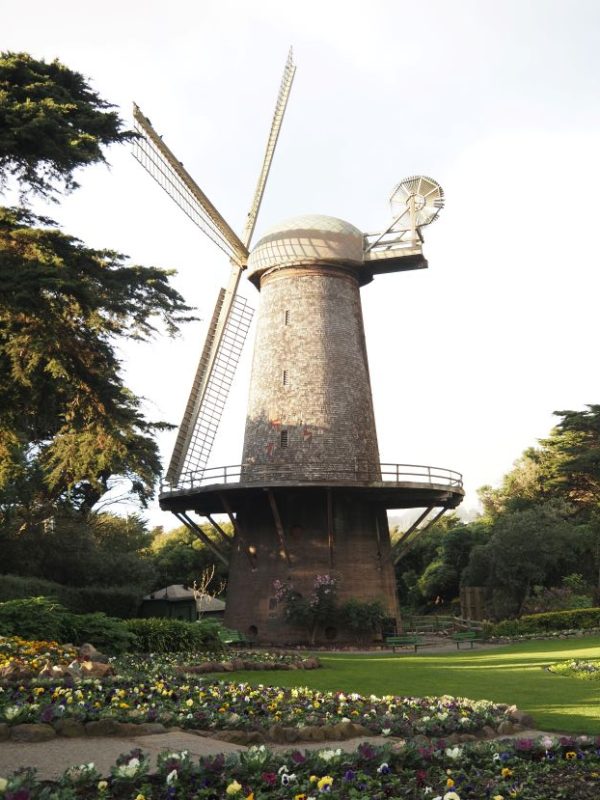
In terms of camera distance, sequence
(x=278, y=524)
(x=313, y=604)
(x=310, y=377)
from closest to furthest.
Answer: (x=313, y=604), (x=278, y=524), (x=310, y=377)

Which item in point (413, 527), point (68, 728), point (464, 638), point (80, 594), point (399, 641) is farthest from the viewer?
point (80, 594)

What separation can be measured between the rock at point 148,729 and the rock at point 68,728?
54cm

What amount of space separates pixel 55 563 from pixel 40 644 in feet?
58.2

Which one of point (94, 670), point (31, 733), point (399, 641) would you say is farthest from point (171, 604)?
point (31, 733)

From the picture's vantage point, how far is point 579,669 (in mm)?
14180

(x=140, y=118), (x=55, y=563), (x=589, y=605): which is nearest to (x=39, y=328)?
(x=140, y=118)

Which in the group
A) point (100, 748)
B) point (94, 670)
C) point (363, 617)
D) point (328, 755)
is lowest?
point (100, 748)

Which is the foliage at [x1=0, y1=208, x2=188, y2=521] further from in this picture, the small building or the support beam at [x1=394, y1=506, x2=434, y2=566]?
the small building

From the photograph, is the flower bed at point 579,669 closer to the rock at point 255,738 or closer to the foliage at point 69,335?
the rock at point 255,738

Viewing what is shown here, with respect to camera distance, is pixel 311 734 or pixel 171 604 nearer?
pixel 311 734

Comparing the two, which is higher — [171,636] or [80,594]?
[80,594]

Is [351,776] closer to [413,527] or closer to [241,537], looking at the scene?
[413,527]

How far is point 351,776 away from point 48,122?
42.5 ft

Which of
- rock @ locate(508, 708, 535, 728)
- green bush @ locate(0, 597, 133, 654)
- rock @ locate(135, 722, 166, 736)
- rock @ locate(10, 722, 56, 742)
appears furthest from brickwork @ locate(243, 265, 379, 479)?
rock @ locate(10, 722, 56, 742)
